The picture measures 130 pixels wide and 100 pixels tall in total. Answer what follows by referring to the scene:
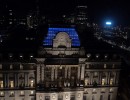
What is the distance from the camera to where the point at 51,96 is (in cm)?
7919

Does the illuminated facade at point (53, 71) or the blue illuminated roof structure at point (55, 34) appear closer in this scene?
the illuminated facade at point (53, 71)

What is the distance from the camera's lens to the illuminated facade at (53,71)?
7825 centimetres

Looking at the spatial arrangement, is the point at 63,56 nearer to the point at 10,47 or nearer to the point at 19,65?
the point at 19,65

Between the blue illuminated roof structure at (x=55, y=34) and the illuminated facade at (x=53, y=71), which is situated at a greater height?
the blue illuminated roof structure at (x=55, y=34)

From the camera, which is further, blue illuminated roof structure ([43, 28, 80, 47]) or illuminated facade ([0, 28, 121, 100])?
blue illuminated roof structure ([43, 28, 80, 47])

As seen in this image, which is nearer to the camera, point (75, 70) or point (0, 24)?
point (75, 70)

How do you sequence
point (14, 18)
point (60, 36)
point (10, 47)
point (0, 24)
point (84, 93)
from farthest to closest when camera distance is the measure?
point (14, 18)
point (0, 24)
point (10, 47)
point (84, 93)
point (60, 36)

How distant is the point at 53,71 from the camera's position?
79562mm

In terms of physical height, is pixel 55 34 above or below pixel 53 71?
above

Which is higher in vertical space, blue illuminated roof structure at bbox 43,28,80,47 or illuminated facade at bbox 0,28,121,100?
blue illuminated roof structure at bbox 43,28,80,47

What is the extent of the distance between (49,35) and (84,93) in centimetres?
2808

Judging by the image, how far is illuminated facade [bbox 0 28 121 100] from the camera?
78250 millimetres

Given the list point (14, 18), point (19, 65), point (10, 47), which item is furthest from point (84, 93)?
point (14, 18)

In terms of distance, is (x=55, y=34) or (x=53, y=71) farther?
Result: (x=55, y=34)
